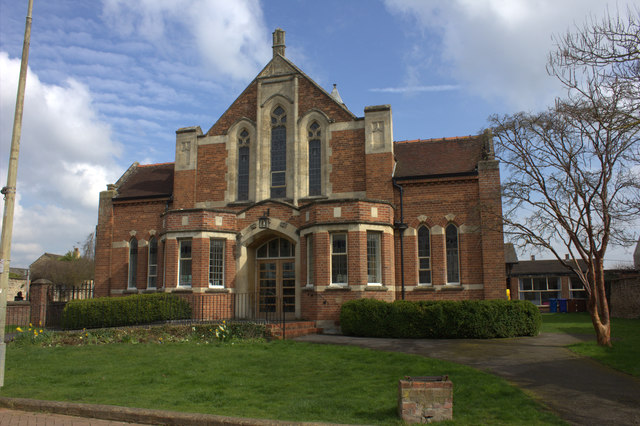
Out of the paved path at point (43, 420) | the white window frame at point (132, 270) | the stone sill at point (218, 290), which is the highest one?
the white window frame at point (132, 270)

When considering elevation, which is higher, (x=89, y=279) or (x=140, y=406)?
(x=89, y=279)

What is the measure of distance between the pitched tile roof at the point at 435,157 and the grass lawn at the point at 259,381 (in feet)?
32.4

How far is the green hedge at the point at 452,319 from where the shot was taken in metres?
15.7

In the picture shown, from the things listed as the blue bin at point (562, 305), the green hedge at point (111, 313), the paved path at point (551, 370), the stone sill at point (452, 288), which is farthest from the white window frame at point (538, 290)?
the green hedge at point (111, 313)

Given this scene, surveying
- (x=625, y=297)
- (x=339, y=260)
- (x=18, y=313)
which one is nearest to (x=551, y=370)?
(x=339, y=260)

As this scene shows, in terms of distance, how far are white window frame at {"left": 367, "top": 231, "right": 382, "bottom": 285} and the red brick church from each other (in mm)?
37

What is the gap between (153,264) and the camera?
23.5 m

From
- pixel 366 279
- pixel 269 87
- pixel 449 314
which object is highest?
pixel 269 87

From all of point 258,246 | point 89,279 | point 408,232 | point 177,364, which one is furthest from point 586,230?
point 89,279

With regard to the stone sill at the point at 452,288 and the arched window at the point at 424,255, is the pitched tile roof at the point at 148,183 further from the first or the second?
the stone sill at the point at 452,288

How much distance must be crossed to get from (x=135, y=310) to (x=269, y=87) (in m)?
11.1

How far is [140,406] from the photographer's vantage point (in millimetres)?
7910

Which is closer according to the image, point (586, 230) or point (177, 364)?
point (177, 364)

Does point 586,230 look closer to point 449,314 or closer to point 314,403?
point 449,314
